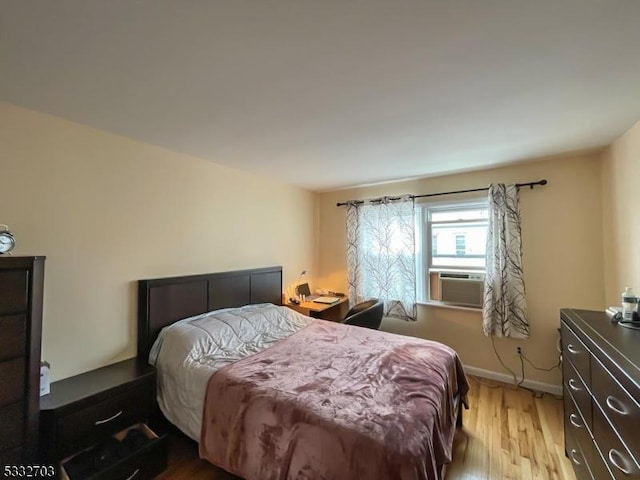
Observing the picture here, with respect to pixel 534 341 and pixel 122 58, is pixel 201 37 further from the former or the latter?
pixel 534 341

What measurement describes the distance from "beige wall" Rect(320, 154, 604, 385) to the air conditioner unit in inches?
5.6

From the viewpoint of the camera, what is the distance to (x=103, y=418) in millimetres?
1676

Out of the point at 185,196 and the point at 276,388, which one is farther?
the point at 185,196

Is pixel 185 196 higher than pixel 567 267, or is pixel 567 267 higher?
pixel 185 196

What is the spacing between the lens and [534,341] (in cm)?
285

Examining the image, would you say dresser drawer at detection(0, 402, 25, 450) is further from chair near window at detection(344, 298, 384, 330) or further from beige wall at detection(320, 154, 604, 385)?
beige wall at detection(320, 154, 604, 385)

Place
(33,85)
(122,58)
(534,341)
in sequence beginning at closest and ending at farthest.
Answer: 1. (122,58)
2. (33,85)
3. (534,341)

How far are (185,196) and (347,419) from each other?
7.56 ft

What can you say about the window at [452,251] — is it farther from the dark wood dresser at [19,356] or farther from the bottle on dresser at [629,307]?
the dark wood dresser at [19,356]

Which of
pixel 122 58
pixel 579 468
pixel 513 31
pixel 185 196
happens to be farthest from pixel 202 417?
pixel 513 31

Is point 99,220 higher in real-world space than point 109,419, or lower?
higher

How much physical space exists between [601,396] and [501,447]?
42.7 inches

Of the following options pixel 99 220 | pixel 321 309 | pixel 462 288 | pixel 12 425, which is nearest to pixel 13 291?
pixel 12 425

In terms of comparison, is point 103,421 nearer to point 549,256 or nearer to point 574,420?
point 574,420
